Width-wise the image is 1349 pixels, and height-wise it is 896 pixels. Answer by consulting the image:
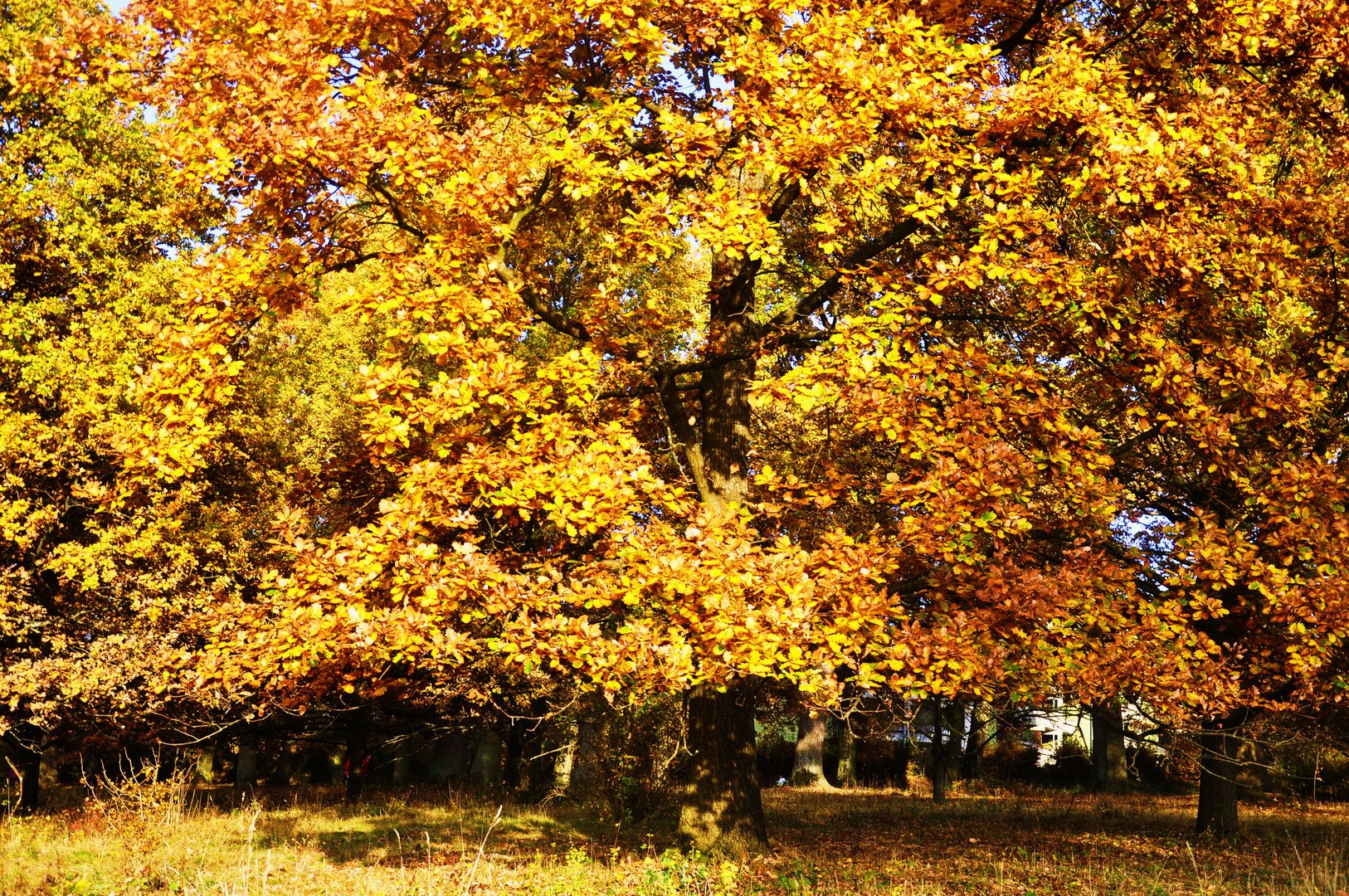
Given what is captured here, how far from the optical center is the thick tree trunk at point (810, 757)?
27719 mm

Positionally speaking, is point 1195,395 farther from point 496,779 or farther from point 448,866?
point 496,779

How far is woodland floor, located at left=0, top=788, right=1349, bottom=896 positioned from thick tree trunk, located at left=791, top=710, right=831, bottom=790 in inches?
348

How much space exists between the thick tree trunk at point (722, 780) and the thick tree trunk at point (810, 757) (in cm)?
1718

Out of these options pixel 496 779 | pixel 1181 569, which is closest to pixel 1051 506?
pixel 1181 569

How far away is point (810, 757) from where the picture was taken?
1113 inches

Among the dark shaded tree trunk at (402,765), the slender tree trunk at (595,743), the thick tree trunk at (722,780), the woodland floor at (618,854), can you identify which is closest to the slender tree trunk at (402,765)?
the dark shaded tree trunk at (402,765)

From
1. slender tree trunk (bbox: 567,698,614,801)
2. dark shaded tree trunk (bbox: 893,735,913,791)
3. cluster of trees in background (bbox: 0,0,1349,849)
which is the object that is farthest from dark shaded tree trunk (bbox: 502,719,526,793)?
dark shaded tree trunk (bbox: 893,735,913,791)

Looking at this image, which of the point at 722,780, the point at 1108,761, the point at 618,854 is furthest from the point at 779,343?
the point at 1108,761

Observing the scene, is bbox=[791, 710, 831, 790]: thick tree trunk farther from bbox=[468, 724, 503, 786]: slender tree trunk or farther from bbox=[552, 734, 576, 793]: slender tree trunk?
bbox=[468, 724, 503, 786]: slender tree trunk

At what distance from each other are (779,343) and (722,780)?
15.9 feet

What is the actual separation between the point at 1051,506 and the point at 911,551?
234cm

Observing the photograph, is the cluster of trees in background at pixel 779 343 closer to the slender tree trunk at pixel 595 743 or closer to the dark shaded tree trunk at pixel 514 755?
the slender tree trunk at pixel 595 743

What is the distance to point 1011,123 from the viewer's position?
8180 mm

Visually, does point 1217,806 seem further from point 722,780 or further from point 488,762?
point 488,762
